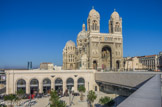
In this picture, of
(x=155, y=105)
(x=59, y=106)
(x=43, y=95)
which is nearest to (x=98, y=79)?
(x=43, y=95)

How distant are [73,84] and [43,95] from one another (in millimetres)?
9613

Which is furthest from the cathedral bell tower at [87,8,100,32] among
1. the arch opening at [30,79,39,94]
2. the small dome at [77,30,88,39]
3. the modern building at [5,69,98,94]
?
the arch opening at [30,79,39,94]

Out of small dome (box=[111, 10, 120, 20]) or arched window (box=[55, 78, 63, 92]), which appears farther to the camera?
small dome (box=[111, 10, 120, 20])

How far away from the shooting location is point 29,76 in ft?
151

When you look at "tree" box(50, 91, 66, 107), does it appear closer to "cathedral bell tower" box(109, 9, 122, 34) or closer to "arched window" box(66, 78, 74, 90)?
"arched window" box(66, 78, 74, 90)

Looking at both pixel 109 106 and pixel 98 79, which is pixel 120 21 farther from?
pixel 109 106

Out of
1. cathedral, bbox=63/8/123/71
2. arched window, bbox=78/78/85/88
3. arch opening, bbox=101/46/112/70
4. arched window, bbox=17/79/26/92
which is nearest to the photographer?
arched window, bbox=17/79/26/92

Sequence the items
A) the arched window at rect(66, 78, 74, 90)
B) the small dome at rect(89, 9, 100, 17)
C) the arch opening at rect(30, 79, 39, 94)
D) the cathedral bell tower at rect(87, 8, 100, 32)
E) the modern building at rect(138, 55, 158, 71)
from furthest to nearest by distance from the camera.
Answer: the modern building at rect(138, 55, 158, 71) < the small dome at rect(89, 9, 100, 17) < the cathedral bell tower at rect(87, 8, 100, 32) < the arched window at rect(66, 78, 74, 90) < the arch opening at rect(30, 79, 39, 94)

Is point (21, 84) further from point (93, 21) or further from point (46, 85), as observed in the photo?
point (93, 21)

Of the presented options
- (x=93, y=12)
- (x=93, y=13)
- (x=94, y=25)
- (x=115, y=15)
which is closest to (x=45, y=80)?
(x=94, y=25)

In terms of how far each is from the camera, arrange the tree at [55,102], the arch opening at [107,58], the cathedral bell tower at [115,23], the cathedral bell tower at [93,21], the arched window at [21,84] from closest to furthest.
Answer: the tree at [55,102] < the arched window at [21,84] < the cathedral bell tower at [93,21] < the arch opening at [107,58] < the cathedral bell tower at [115,23]

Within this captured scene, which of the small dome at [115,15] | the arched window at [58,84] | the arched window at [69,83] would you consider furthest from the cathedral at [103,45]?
the arched window at [58,84]

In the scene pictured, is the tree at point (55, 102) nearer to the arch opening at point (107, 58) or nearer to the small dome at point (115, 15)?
the arch opening at point (107, 58)

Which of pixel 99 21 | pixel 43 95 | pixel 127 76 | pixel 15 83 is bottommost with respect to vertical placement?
pixel 43 95
